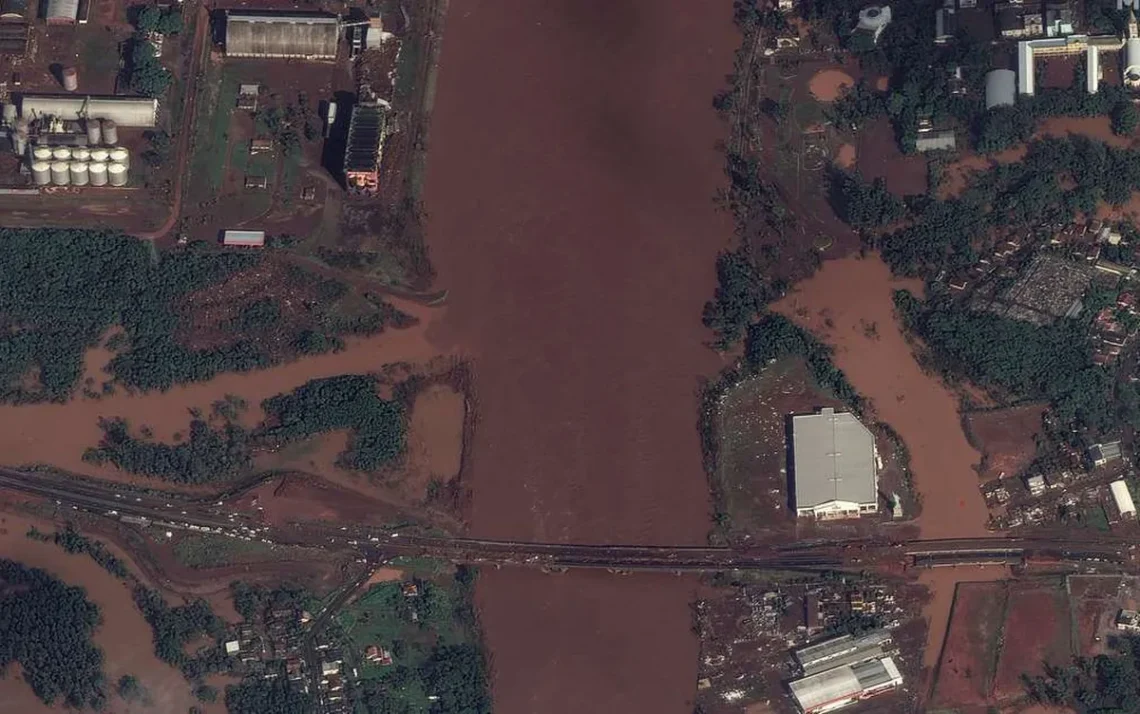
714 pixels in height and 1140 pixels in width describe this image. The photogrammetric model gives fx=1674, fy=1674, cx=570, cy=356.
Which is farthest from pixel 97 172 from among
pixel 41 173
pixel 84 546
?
pixel 84 546

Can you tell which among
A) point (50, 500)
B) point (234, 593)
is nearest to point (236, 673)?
point (234, 593)

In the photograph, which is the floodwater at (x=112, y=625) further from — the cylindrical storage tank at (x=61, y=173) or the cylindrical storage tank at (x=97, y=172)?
the cylindrical storage tank at (x=97, y=172)

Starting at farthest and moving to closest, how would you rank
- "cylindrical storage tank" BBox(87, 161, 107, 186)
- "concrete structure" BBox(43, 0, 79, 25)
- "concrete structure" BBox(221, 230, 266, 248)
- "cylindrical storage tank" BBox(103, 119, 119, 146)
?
"concrete structure" BBox(43, 0, 79, 25), "cylindrical storage tank" BBox(103, 119, 119, 146), "cylindrical storage tank" BBox(87, 161, 107, 186), "concrete structure" BBox(221, 230, 266, 248)

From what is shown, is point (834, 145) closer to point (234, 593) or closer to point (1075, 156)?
point (1075, 156)

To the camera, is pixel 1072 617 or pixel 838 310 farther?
pixel 838 310

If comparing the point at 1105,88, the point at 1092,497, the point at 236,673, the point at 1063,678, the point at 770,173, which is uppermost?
the point at 1105,88

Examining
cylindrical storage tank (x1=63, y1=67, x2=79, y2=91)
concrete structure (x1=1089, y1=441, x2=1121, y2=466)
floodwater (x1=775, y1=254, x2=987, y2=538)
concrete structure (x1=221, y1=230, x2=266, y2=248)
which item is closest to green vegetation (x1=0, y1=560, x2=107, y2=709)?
concrete structure (x1=221, y1=230, x2=266, y2=248)

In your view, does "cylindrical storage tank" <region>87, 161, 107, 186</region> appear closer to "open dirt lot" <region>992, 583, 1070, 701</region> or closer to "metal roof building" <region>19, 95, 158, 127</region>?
"metal roof building" <region>19, 95, 158, 127</region>

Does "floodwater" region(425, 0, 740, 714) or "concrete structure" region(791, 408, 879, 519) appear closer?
"floodwater" region(425, 0, 740, 714)
